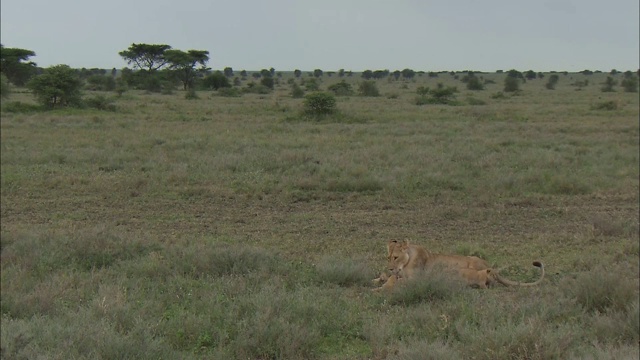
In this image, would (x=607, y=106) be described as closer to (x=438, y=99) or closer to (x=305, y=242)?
(x=438, y=99)

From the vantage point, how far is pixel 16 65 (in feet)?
136

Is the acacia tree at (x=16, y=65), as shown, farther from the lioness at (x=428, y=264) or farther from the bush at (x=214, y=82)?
the lioness at (x=428, y=264)

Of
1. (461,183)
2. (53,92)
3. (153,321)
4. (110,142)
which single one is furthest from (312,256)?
(53,92)

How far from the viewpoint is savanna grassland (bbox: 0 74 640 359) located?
4.51 metres

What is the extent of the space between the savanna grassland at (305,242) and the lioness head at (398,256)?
35cm

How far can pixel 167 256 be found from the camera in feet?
22.2

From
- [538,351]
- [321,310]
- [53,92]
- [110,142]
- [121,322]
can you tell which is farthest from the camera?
[53,92]

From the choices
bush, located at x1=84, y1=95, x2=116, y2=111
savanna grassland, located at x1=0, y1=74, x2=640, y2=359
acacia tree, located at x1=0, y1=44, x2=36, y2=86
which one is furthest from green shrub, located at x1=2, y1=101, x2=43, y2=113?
acacia tree, located at x1=0, y1=44, x2=36, y2=86

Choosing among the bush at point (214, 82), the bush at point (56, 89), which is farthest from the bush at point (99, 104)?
the bush at point (214, 82)

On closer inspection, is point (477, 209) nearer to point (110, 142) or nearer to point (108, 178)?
point (108, 178)

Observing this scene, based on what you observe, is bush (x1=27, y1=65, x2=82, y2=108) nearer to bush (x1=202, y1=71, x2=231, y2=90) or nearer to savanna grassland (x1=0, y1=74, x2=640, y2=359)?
savanna grassland (x1=0, y1=74, x2=640, y2=359)

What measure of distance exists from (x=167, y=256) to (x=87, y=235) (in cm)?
121

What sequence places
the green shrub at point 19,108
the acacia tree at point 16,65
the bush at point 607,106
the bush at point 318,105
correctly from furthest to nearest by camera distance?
the acacia tree at point 16,65, the bush at point 607,106, the green shrub at point 19,108, the bush at point 318,105

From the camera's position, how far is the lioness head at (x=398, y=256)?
5895mm
